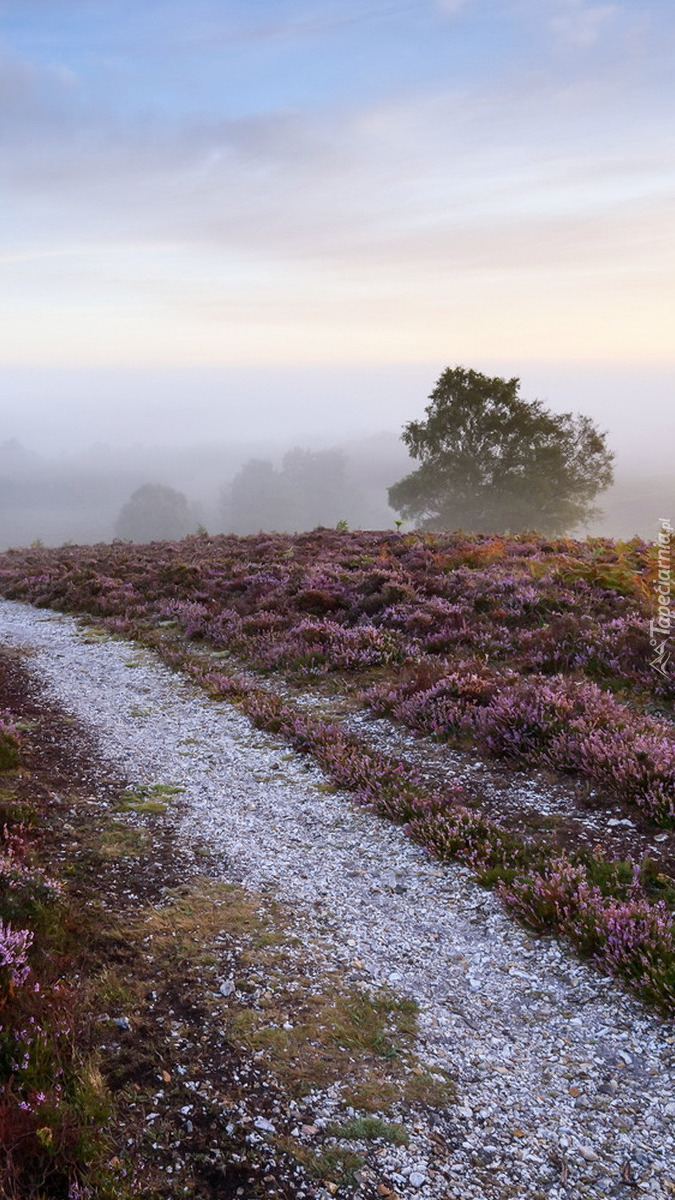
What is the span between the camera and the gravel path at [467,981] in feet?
13.3

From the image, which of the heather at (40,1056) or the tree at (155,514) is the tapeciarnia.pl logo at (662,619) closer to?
the heather at (40,1056)

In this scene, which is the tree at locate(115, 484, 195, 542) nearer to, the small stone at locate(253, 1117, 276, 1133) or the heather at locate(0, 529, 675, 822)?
the heather at locate(0, 529, 675, 822)

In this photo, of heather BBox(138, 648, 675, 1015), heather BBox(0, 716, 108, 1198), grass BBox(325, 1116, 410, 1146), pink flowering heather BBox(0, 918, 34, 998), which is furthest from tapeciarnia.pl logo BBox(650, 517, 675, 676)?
pink flowering heather BBox(0, 918, 34, 998)

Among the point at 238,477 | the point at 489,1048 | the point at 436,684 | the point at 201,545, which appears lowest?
the point at 489,1048

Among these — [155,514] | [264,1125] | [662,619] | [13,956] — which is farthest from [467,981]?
[155,514]

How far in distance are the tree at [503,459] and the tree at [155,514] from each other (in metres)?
76.8

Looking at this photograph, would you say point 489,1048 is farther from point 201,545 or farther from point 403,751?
point 201,545

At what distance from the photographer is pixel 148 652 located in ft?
54.8

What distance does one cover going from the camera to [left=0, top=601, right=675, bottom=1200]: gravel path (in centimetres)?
405

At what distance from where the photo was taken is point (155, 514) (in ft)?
446

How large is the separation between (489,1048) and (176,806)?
4.90 metres

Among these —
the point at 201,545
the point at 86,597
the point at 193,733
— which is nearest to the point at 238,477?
the point at 201,545

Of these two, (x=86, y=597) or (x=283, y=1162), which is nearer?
(x=283, y=1162)

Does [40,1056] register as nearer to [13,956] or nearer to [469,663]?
[13,956]
